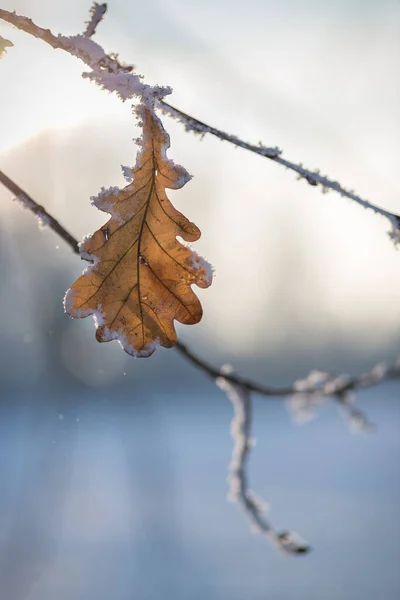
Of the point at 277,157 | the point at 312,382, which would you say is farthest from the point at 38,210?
the point at 312,382

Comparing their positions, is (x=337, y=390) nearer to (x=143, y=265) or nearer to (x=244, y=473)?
(x=244, y=473)

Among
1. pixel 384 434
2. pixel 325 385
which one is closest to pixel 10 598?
pixel 325 385

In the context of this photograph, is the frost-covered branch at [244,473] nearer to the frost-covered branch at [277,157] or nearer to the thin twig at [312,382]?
the thin twig at [312,382]

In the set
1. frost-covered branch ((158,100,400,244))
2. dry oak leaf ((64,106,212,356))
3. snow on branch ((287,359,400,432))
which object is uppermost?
snow on branch ((287,359,400,432))

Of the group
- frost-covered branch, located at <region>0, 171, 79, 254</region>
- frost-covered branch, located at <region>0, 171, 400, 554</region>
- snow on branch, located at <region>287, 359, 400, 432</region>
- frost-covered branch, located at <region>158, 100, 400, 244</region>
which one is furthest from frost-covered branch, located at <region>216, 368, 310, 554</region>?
frost-covered branch, located at <region>158, 100, 400, 244</region>

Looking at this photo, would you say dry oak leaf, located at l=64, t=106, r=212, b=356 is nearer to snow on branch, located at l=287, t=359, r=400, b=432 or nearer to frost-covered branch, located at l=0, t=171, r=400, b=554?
frost-covered branch, located at l=0, t=171, r=400, b=554

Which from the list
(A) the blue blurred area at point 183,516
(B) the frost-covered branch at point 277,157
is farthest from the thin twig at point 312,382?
(A) the blue blurred area at point 183,516
